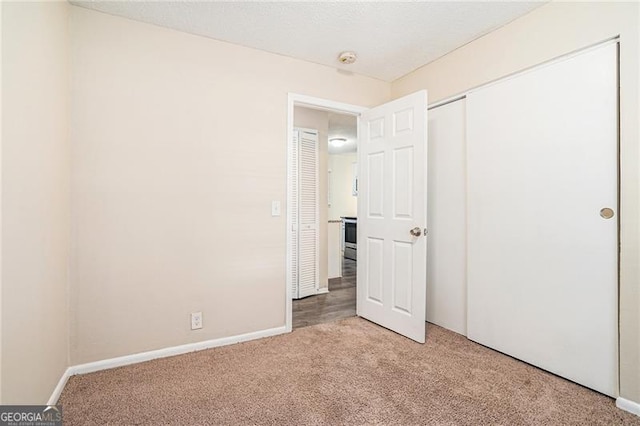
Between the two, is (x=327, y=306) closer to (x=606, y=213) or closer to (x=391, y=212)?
(x=391, y=212)

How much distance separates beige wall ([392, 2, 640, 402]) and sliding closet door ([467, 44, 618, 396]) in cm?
7

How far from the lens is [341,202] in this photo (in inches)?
300

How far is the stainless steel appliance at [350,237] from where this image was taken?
22.3ft

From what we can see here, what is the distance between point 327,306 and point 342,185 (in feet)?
14.8

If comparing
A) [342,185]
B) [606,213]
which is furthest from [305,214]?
[342,185]

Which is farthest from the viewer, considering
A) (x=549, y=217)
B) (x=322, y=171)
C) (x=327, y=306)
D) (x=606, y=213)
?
(x=322, y=171)

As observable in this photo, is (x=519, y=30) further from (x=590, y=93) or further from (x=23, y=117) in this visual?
(x=23, y=117)

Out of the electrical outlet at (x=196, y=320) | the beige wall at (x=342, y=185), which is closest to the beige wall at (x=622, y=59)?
the electrical outlet at (x=196, y=320)

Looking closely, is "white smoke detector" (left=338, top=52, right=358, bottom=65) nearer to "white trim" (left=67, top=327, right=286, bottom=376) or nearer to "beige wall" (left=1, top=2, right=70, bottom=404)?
"beige wall" (left=1, top=2, right=70, bottom=404)

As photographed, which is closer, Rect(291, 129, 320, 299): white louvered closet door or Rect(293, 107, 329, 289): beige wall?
Rect(291, 129, 320, 299): white louvered closet door

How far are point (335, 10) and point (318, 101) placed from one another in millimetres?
845

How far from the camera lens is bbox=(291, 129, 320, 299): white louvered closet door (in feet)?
12.6

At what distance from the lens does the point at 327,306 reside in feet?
11.4

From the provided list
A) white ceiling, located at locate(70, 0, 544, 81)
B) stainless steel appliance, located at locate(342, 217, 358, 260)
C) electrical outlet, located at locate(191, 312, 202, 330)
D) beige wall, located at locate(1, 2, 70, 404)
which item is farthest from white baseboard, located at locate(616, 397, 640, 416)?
stainless steel appliance, located at locate(342, 217, 358, 260)
